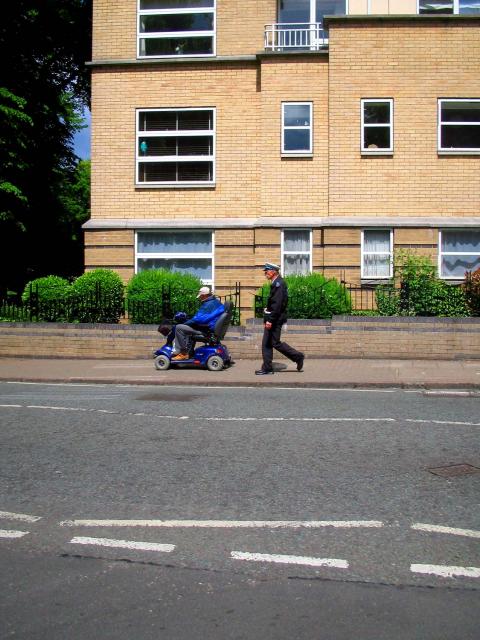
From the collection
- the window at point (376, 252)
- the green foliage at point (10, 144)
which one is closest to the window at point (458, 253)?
the window at point (376, 252)

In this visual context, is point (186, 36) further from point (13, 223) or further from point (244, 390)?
point (244, 390)

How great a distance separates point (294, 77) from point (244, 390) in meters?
11.0

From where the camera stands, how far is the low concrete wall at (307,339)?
54.5ft

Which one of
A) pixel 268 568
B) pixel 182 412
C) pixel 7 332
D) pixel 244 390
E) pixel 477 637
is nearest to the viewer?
pixel 477 637

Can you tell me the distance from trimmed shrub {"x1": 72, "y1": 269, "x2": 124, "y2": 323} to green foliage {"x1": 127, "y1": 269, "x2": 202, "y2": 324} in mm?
353

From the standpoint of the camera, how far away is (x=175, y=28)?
21.8 metres

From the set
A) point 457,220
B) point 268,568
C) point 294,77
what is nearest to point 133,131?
point 294,77

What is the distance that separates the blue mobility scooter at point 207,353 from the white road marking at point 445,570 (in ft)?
35.2

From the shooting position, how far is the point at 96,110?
21.8 metres

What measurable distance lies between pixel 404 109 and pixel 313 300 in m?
6.20

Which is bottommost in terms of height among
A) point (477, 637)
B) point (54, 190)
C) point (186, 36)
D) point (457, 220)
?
point (477, 637)

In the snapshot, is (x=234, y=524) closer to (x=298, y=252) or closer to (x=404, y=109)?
(x=298, y=252)

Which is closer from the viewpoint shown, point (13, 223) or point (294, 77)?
point (294, 77)

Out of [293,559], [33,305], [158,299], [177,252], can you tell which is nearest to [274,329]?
[158,299]
